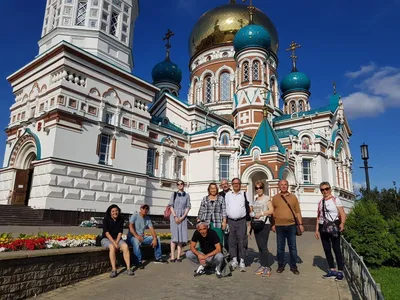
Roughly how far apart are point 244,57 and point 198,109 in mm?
6494

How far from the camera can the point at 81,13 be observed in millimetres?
17031

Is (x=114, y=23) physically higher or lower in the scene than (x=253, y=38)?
lower

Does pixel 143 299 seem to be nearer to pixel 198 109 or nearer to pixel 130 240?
pixel 130 240

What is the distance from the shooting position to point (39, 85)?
16.3 m

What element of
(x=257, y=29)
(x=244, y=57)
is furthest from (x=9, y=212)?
(x=257, y=29)

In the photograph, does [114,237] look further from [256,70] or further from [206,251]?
[256,70]

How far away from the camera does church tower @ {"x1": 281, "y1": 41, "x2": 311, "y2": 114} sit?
104 feet

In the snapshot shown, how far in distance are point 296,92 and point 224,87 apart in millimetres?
7558

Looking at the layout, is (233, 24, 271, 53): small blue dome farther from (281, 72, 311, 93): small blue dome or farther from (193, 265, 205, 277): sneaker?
(193, 265, 205, 277): sneaker

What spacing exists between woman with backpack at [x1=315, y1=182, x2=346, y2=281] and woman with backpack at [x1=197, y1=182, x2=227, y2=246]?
195 centimetres

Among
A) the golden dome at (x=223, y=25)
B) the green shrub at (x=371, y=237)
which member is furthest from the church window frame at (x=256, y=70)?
the green shrub at (x=371, y=237)

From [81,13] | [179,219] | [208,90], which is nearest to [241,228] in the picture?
[179,219]

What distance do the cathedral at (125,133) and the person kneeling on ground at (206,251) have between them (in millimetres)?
10018

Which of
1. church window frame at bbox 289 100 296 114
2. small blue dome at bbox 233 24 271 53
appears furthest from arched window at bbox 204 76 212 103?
church window frame at bbox 289 100 296 114
